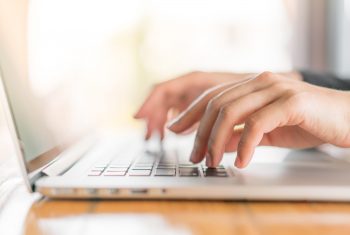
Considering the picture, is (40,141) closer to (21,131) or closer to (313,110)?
(21,131)

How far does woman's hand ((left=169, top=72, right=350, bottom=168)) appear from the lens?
22.0 inches

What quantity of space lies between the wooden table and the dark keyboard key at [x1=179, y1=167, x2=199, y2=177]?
0.20ft

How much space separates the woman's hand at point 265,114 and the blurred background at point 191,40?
1.75 metres

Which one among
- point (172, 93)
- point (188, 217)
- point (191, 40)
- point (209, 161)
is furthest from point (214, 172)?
point (191, 40)

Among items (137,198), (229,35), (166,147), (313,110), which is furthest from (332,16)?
(137,198)

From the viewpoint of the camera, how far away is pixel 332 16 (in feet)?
7.77

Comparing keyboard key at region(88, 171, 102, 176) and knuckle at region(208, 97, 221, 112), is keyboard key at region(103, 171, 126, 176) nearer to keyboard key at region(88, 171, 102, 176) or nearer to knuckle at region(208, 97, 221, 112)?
keyboard key at region(88, 171, 102, 176)

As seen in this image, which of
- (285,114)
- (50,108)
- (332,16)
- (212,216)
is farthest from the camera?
(332,16)

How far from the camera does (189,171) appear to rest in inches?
22.5

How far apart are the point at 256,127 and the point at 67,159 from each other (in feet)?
0.94

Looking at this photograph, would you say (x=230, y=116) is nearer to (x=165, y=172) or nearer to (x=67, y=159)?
(x=165, y=172)

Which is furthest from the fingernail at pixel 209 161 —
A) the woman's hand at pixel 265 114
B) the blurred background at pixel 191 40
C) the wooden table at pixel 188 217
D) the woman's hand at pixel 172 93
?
the blurred background at pixel 191 40

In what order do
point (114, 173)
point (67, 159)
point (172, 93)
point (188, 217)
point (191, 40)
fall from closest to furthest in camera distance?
1. point (188, 217)
2. point (114, 173)
3. point (67, 159)
4. point (172, 93)
5. point (191, 40)

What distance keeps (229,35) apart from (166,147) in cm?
163
